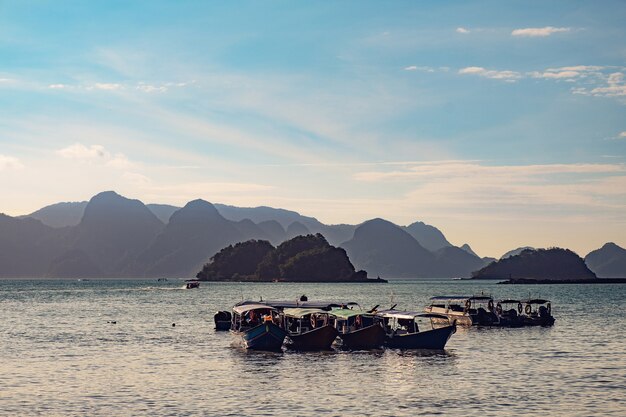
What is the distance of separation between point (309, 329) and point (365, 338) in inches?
212

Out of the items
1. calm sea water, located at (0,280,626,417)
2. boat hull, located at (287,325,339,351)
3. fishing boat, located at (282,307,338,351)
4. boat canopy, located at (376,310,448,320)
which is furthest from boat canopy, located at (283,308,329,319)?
calm sea water, located at (0,280,626,417)

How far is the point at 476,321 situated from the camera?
95.2 m

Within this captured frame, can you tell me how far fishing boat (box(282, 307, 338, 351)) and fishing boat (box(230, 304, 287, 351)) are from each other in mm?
1370

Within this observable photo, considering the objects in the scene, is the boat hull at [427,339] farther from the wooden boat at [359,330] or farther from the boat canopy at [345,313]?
the boat canopy at [345,313]

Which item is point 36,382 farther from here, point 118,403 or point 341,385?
point 341,385

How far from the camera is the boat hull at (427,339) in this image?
6669 centimetres

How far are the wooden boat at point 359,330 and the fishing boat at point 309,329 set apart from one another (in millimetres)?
1009

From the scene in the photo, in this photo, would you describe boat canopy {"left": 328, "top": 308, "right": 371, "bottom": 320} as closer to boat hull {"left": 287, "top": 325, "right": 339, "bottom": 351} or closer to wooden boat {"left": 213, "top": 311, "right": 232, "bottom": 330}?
boat hull {"left": 287, "top": 325, "right": 339, "bottom": 351}

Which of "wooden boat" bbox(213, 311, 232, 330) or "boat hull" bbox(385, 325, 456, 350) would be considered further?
"wooden boat" bbox(213, 311, 232, 330)

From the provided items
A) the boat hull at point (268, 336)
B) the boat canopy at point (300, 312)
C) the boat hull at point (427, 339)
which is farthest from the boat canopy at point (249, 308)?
the boat hull at point (427, 339)

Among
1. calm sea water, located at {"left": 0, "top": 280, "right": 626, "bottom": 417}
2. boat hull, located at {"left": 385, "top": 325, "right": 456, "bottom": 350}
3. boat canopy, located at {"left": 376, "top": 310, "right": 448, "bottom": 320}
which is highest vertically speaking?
boat canopy, located at {"left": 376, "top": 310, "right": 448, "bottom": 320}

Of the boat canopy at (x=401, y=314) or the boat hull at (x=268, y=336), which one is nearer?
the boat hull at (x=268, y=336)

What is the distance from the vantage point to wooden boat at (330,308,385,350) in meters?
67.2

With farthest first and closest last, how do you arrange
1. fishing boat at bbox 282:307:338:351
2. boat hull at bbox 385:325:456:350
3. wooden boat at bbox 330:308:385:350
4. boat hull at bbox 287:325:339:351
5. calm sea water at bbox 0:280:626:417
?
wooden boat at bbox 330:308:385:350 < boat hull at bbox 385:325:456:350 < fishing boat at bbox 282:307:338:351 < boat hull at bbox 287:325:339:351 < calm sea water at bbox 0:280:626:417
